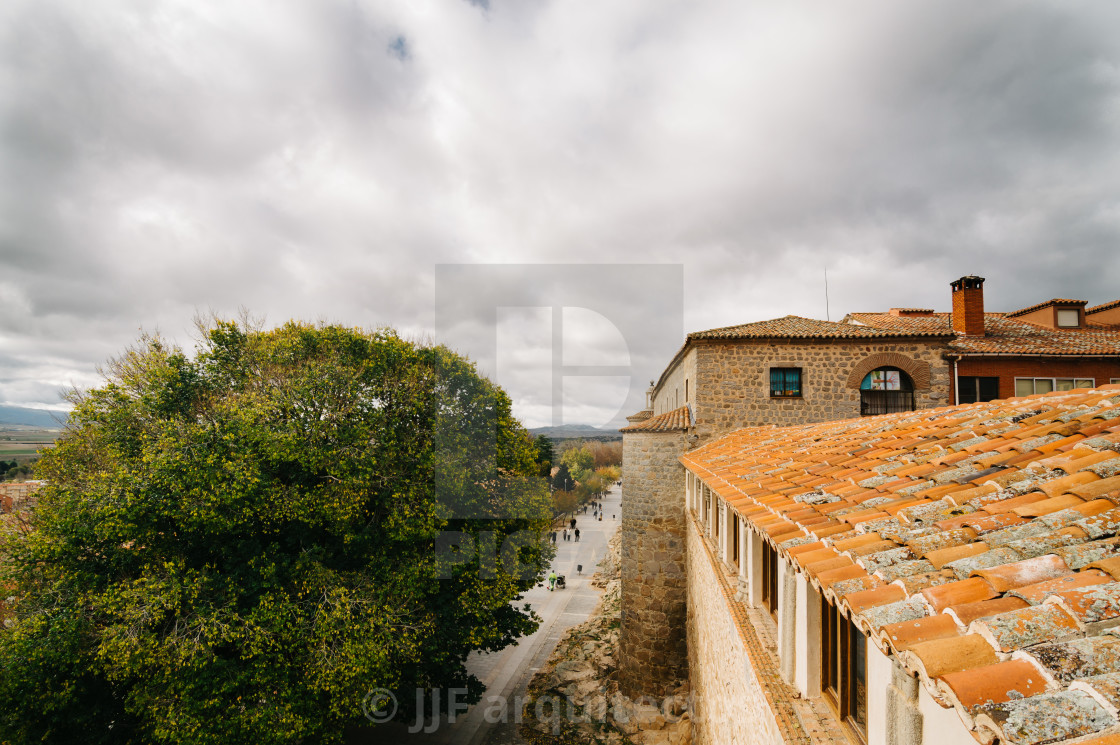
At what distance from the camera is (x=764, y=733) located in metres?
3.66

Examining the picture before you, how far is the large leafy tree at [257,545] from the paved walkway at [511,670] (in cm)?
202

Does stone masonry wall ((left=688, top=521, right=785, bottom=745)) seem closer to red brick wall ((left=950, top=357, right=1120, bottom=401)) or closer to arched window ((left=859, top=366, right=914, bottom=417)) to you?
arched window ((left=859, top=366, right=914, bottom=417))

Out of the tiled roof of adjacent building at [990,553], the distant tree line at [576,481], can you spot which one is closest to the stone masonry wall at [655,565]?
the tiled roof of adjacent building at [990,553]

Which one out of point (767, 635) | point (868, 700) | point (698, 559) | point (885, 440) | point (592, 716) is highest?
point (885, 440)

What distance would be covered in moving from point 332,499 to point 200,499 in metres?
Result: 2.01

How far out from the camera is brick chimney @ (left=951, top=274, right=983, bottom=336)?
1586cm

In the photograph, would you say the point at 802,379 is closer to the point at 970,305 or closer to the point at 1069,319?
the point at 970,305

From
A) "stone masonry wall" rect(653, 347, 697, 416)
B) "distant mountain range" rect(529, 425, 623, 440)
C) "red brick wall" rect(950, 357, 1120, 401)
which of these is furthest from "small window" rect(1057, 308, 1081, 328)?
"distant mountain range" rect(529, 425, 623, 440)

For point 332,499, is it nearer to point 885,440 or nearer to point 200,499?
point 200,499

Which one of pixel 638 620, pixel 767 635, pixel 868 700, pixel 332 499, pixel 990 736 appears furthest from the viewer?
pixel 638 620

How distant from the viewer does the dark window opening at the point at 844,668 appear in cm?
287

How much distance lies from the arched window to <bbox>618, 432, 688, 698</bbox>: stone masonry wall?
536 centimetres

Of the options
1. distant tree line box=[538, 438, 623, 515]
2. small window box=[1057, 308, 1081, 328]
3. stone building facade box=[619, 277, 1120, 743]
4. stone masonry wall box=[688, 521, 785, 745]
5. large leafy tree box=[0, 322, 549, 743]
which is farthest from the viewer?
distant tree line box=[538, 438, 623, 515]

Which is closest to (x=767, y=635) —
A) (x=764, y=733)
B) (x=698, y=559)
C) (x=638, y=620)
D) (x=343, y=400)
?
(x=764, y=733)
